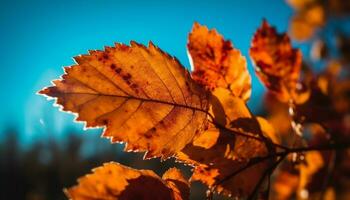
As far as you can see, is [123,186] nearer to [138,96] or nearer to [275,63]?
[138,96]

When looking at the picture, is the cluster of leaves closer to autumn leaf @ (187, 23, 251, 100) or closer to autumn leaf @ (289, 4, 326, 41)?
autumn leaf @ (187, 23, 251, 100)

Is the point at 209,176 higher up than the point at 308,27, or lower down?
lower down

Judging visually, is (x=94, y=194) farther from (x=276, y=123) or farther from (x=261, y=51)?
(x=276, y=123)

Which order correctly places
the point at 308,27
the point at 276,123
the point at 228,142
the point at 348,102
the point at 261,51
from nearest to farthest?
the point at 228,142, the point at 261,51, the point at 348,102, the point at 276,123, the point at 308,27

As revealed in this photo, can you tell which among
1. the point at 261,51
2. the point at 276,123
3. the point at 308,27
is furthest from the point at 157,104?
the point at 308,27

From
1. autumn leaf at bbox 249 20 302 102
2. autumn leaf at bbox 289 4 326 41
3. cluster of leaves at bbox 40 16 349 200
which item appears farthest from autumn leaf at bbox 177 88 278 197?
autumn leaf at bbox 289 4 326 41

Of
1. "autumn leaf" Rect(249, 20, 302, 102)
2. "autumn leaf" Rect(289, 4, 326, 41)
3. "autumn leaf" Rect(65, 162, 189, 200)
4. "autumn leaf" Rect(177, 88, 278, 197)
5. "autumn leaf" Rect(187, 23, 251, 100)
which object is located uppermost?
"autumn leaf" Rect(289, 4, 326, 41)
